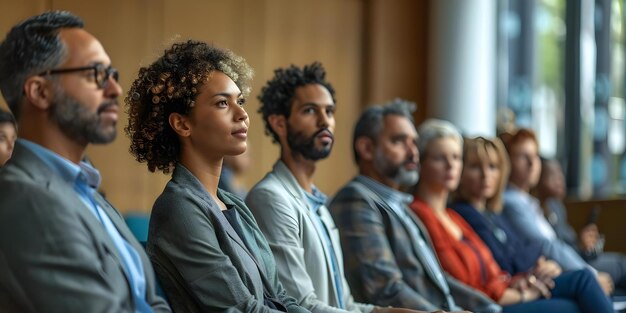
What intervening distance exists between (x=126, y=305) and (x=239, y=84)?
2.70ft

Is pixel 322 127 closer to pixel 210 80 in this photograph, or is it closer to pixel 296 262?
pixel 296 262

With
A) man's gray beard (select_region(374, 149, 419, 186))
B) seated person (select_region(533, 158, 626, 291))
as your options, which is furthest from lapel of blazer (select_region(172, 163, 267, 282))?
seated person (select_region(533, 158, 626, 291))

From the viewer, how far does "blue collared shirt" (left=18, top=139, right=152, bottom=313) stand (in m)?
2.03

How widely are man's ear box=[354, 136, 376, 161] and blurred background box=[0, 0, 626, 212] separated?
222 centimetres

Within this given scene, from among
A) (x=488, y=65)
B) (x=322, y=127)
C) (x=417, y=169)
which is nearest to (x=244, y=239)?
(x=322, y=127)

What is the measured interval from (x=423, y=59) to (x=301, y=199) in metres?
5.02

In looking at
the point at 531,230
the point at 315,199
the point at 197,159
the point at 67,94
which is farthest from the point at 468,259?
the point at 67,94

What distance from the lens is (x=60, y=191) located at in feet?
6.50

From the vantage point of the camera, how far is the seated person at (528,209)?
505 cm

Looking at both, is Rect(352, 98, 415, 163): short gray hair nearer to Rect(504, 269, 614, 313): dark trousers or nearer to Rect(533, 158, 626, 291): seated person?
Rect(504, 269, 614, 313): dark trousers

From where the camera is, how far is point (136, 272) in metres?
2.14

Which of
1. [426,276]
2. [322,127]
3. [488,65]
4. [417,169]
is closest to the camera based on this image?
[322,127]

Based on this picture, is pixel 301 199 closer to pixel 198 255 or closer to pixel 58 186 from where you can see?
pixel 198 255

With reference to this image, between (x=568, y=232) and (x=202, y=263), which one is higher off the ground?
(x=202, y=263)
